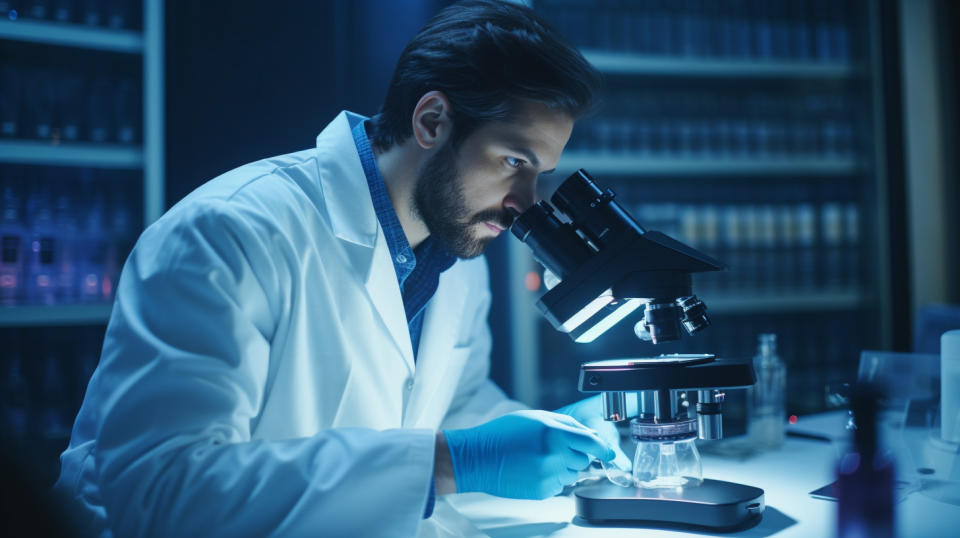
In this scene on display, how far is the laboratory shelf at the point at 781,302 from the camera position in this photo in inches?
94.8

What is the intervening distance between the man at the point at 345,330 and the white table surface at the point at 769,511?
68 mm

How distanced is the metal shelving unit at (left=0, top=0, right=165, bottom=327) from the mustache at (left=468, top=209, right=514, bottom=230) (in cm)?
109

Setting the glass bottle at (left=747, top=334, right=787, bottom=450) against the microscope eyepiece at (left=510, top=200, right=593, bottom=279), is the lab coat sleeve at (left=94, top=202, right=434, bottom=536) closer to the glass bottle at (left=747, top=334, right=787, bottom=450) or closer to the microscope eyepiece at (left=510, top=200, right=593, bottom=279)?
the microscope eyepiece at (left=510, top=200, right=593, bottom=279)

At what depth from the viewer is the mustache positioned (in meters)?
1.18

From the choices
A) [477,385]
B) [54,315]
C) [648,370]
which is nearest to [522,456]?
[648,370]

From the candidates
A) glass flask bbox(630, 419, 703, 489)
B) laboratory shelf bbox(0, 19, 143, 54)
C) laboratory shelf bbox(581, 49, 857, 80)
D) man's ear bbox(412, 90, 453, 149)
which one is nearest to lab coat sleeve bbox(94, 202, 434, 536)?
glass flask bbox(630, 419, 703, 489)

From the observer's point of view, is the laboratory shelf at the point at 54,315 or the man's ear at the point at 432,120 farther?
the laboratory shelf at the point at 54,315

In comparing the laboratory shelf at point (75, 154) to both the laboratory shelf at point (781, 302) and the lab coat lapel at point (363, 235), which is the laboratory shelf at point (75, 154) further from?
the laboratory shelf at point (781, 302)

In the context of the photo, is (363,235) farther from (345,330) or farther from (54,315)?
(54,315)

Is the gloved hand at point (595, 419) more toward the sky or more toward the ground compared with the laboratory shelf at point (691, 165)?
more toward the ground

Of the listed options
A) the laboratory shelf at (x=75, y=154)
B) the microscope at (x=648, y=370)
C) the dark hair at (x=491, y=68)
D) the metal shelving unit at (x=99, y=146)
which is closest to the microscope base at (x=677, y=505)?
the microscope at (x=648, y=370)

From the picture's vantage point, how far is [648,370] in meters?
0.91

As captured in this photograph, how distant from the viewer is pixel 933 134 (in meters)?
2.86

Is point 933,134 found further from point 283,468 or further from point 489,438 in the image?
point 283,468
